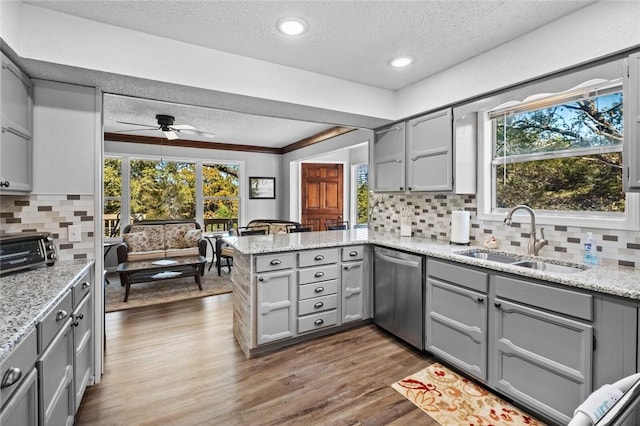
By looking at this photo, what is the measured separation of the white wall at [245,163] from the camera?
19.3 feet

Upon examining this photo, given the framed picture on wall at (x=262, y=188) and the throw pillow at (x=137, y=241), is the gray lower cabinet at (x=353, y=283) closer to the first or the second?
the throw pillow at (x=137, y=241)

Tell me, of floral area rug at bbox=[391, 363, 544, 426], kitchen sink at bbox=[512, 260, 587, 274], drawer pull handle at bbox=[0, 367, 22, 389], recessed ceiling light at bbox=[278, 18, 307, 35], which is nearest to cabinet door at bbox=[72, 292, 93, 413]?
drawer pull handle at bbox=[0, 367, 22, 389]

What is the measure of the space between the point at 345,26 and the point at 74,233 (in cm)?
234

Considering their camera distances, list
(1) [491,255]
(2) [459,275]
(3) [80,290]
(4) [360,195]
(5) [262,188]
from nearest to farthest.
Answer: (3) [80,290] < (2) [459,275] < (1) [491,255] < (4) [360,195] < (5) [262,188]

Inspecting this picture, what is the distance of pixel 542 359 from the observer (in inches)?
70.6

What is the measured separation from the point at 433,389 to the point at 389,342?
722 millimetres

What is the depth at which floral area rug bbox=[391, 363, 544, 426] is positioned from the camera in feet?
6.15

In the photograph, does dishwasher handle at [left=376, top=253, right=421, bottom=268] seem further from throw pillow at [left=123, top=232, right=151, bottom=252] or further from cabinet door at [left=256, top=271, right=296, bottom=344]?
throw pillow at [left=123, top=232, right=151, bottom=252]

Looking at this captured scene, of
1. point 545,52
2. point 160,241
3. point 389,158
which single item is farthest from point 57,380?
point 160,241

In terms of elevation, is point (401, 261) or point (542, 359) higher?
point (401, 261)

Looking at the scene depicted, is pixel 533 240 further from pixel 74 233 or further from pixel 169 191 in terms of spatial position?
pixel 169 191

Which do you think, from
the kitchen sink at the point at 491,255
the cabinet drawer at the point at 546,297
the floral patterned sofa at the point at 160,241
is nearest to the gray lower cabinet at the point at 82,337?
the cabinet drawer at the point at 546,297

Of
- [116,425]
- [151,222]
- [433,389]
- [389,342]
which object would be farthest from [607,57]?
[151,222]

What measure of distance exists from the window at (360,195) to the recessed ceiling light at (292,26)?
13.9 ft
